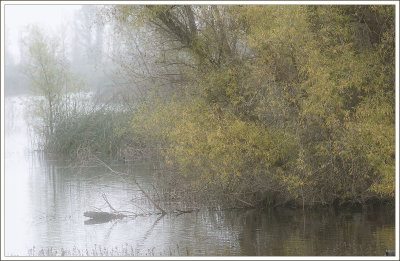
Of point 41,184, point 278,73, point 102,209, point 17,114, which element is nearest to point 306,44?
point 278,73

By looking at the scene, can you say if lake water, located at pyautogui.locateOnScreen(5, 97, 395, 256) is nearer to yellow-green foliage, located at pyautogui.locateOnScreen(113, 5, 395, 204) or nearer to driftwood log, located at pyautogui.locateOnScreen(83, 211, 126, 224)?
driftwood log, located at pyautogui.locateOnScreen(83, 211, 126, 224)

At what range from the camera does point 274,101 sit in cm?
1490

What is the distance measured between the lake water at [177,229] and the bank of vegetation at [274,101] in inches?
30.4

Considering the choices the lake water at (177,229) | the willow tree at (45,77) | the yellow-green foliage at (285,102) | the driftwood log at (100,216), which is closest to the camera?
the lake water at (177,229)

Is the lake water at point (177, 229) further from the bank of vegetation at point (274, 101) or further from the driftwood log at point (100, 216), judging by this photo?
the bank of vegetation at point (274, 101)

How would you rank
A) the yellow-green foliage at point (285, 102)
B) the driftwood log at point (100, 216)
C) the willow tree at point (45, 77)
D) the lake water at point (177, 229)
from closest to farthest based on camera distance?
the lake water at point (177, 229) → the yellow-green foliage at point (285, 102) → the driftwood log at point (100, 216) → the willow tree at point (45, 77)

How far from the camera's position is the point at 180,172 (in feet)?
54.5

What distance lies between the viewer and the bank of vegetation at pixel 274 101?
46.9 feet

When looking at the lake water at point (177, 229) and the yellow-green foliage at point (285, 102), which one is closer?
the lake water at point (177, 229)

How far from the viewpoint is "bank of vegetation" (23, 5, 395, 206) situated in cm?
1429

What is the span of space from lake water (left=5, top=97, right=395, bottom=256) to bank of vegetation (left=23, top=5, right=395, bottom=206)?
772 millimetres

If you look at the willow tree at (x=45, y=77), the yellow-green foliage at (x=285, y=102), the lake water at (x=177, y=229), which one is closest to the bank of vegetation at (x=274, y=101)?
the yellow-green foliage at (x=285, y=102)

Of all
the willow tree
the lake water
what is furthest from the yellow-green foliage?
the willow tree

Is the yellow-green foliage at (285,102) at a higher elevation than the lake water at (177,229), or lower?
higher
